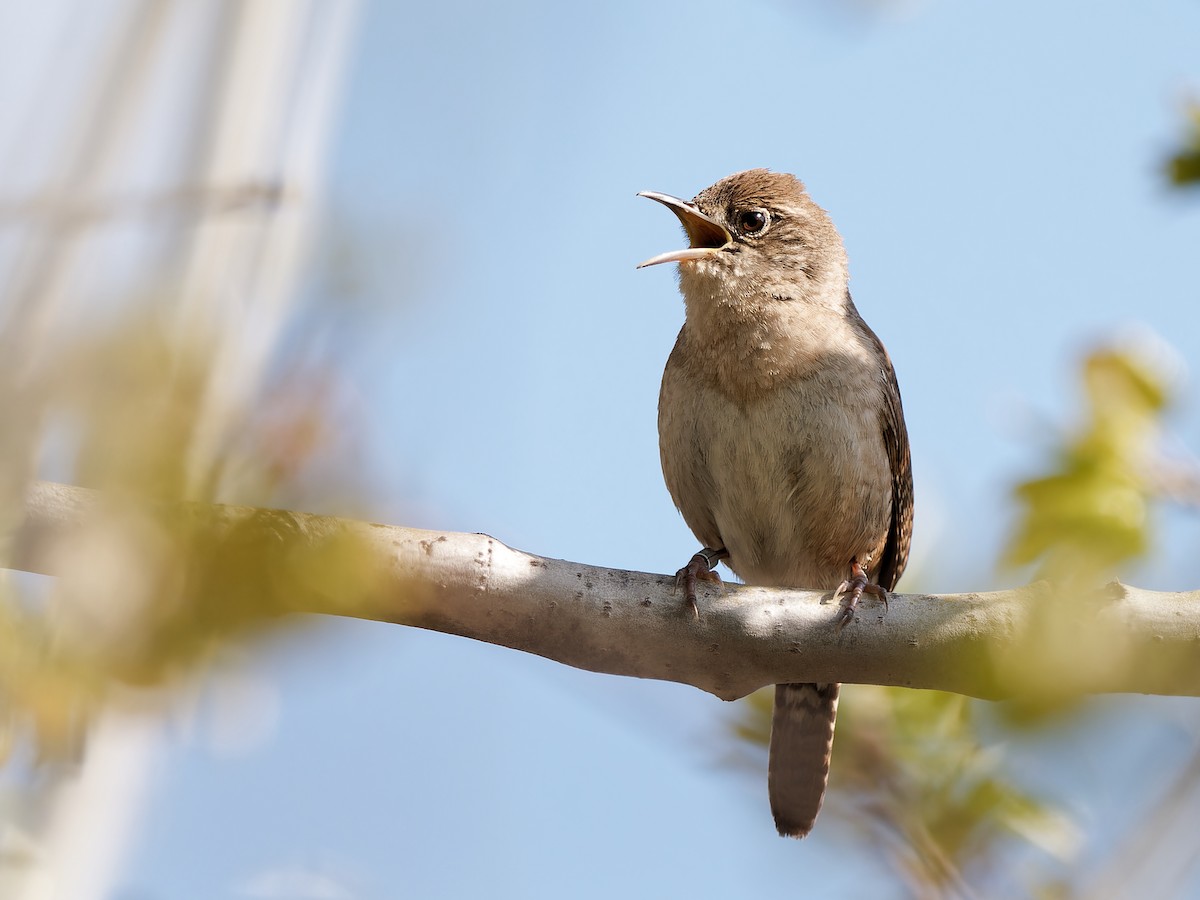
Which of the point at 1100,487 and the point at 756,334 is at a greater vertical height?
the point at 756,334

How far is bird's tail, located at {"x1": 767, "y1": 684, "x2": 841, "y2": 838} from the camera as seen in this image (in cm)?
408

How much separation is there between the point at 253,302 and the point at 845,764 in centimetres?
209

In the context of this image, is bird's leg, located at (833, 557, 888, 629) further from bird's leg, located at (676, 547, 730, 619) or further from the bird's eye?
the bird's eye

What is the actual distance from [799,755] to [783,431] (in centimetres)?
117

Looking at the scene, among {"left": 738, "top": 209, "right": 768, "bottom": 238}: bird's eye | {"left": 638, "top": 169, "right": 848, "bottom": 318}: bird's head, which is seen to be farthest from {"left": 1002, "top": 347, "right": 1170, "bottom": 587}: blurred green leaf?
{"left": 738, "top": 209, "right": 768, "bottom": 238}: bird's eye

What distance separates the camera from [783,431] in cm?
417

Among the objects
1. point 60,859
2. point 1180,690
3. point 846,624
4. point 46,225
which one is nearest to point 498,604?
point 846,624

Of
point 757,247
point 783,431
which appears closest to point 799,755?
point 783,431

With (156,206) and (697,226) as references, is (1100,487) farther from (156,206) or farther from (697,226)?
(697,226)

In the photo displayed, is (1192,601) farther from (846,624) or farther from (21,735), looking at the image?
(21,735)

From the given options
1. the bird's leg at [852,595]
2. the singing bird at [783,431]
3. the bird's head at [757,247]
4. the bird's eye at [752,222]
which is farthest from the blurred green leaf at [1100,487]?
the bird's eye at [752,222]

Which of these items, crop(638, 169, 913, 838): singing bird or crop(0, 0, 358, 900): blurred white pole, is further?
crop(638, 169, 913, 838): singing bird

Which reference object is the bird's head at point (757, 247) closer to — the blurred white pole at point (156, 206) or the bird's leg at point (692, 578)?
the bird's leg at point (692, 578)

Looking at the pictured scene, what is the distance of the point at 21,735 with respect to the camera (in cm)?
114
